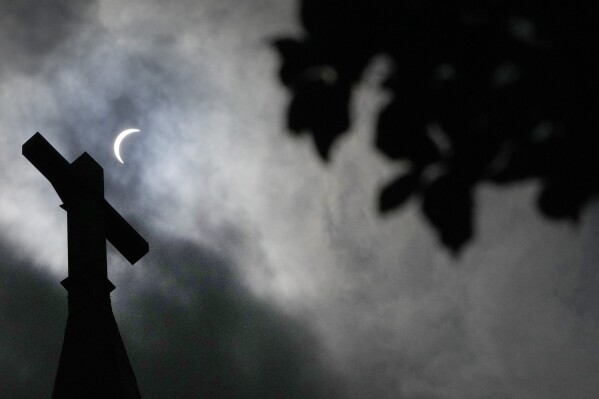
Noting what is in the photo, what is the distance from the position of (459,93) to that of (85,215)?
5712mm

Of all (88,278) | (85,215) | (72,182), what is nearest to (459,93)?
(88,278)

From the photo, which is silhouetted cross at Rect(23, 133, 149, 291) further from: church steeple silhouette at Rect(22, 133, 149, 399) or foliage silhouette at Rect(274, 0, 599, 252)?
foliage silhouette at Rect(274, 0, 599, 252)

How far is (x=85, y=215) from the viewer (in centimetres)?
681

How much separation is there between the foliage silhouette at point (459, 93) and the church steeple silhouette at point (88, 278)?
13.7ft

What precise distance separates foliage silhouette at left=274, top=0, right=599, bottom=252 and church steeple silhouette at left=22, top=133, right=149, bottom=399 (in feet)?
13.7

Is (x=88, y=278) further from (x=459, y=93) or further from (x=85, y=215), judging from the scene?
(x=459, y=93)

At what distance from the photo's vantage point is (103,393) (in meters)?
5.19

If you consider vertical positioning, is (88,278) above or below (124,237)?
below

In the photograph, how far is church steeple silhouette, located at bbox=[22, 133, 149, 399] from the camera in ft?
17.3

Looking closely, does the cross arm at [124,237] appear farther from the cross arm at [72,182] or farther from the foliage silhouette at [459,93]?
the foliage silhouette at [459,93]

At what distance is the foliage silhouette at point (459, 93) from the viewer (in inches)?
74.0

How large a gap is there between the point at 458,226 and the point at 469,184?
0.16 meters

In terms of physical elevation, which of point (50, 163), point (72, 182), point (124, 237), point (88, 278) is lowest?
point (88, 278)

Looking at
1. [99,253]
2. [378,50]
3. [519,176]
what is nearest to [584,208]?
[519,176]
